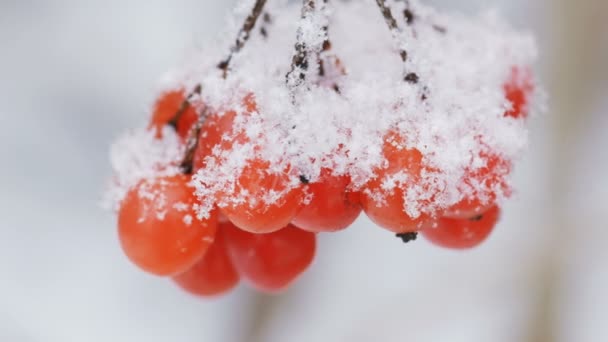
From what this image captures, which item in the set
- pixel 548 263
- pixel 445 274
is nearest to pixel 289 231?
pixel 548 263

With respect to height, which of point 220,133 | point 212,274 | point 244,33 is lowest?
point 212,274

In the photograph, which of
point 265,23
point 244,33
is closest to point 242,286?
point 265,23

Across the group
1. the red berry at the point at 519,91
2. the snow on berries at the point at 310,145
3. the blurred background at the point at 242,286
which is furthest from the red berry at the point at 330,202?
the blurred background at the point at 242,286

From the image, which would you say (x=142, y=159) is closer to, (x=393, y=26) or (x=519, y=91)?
(x=393, y=26)

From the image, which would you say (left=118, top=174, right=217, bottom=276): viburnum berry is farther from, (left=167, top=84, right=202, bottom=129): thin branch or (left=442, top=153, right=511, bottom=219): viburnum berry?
(left=442, top=153, right=511, bottom=219): viburnum berry

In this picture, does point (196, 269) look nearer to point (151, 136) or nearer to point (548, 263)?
point (151, 136)

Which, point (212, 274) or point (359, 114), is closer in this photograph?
point (359, 114)
